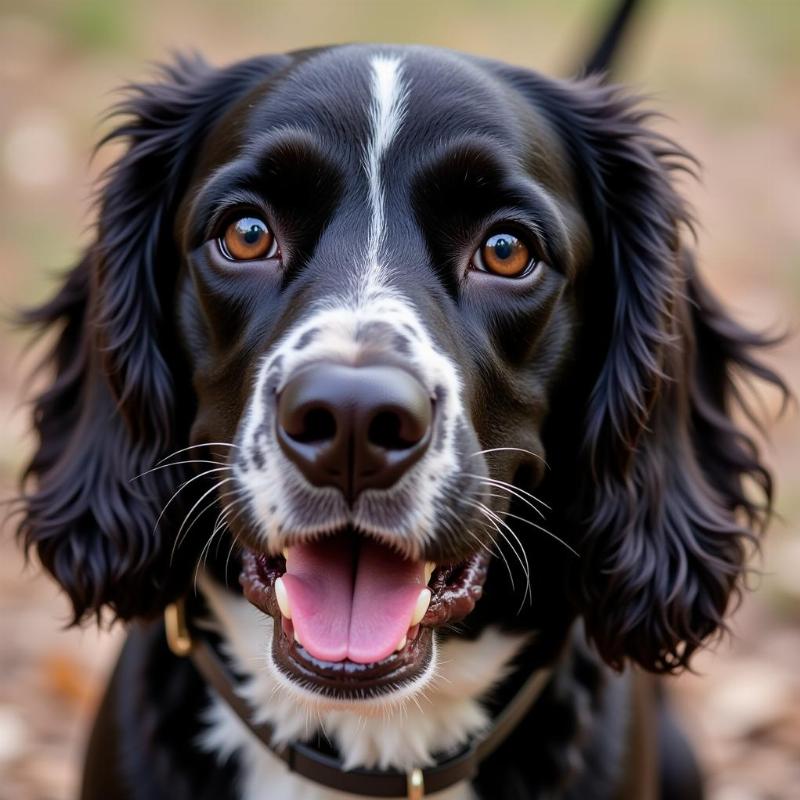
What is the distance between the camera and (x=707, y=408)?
9.49 feet

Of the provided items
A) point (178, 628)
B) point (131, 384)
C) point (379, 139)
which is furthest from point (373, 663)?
point (379, 139)

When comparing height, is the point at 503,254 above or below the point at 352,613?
above

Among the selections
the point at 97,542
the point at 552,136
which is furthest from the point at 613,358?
the point at 97,542

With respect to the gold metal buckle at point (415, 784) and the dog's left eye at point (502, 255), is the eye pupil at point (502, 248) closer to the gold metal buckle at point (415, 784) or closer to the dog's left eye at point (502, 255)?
the dog's left eye at point (502, 255)

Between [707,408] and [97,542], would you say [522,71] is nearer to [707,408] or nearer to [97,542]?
[707,408]

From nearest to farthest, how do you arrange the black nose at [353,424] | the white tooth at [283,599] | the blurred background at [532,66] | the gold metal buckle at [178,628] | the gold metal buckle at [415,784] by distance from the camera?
the black nose at [353,424] → the white tooth at [283,599] → the gold metal buckle at [415,784] → the gold metal buckle at [178,628] → the blurred background at [532,66]

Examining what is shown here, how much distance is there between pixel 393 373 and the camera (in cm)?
207

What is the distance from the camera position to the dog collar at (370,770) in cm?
263

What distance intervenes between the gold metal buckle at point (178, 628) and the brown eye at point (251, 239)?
31.2 inches

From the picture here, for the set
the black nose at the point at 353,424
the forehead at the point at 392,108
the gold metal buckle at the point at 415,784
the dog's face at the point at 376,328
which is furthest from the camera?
the gold metal buckle at the point at 415,784

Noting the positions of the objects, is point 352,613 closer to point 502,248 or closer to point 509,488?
point 509,488

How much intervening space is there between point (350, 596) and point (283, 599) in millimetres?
120

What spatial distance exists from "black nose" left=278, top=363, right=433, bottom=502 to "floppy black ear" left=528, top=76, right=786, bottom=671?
642mm

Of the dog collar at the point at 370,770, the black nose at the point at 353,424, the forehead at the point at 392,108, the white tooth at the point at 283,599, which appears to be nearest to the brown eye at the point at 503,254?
the forehead at the point at 392,108
